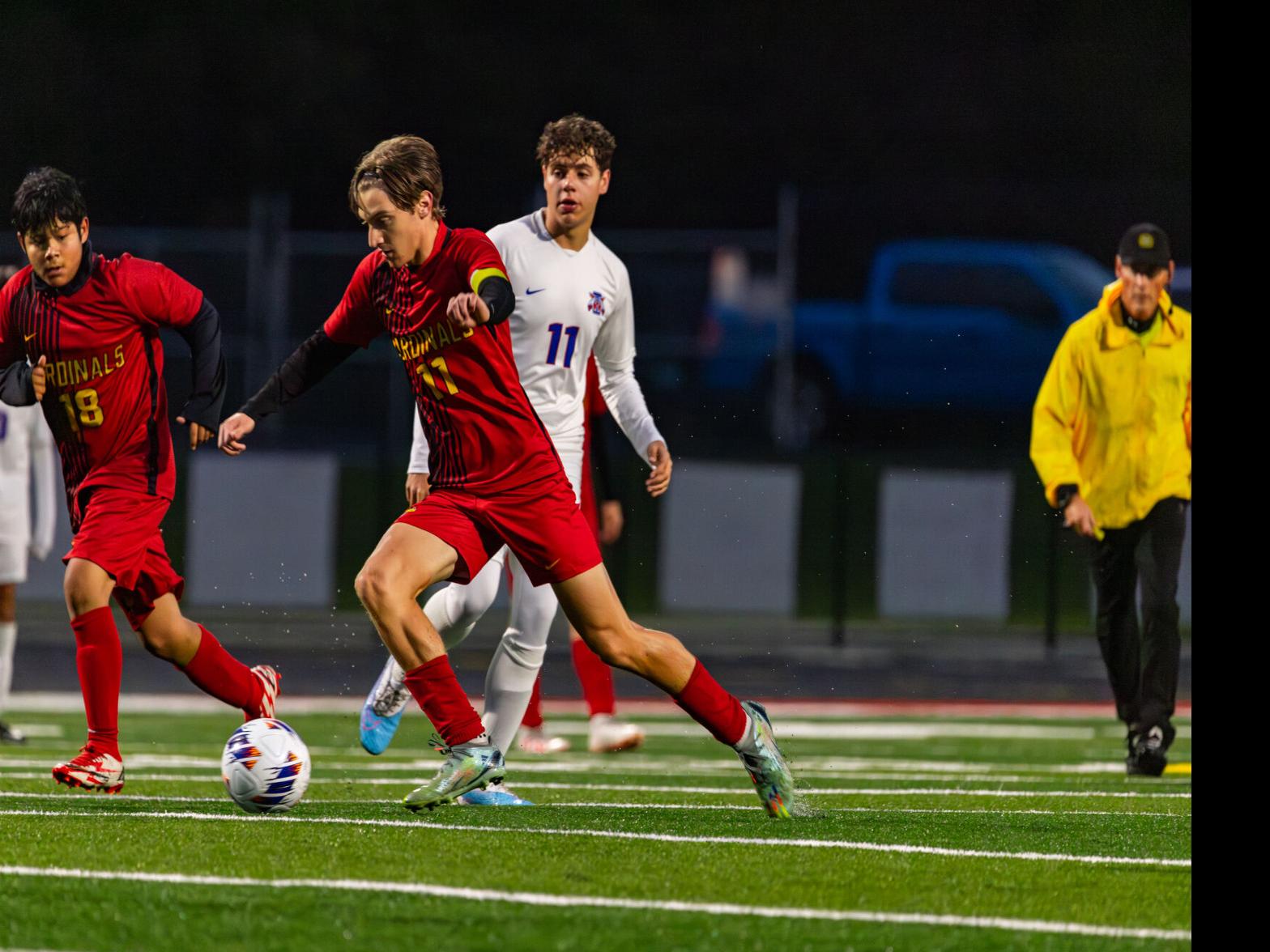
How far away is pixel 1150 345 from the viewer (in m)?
8.95

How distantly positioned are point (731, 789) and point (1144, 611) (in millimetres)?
2198

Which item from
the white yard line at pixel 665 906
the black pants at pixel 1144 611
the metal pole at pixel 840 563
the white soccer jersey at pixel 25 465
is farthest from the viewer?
the metal pole at pixel 840 563

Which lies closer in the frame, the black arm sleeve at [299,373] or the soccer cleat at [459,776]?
the soccer cleat at [459,776]

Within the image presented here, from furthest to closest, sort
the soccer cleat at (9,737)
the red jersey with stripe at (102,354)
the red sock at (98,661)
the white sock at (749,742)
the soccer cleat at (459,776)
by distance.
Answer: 1. the soccer cleat at (9,737)
2. the red jersey with stripe at (102,354)
3. the red sock at (98,661)
4. the white sock at (749,742)
5. the soccer cleat at (459,776)

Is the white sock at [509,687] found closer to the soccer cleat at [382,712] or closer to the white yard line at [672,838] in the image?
the soccer cleat at [382,712]

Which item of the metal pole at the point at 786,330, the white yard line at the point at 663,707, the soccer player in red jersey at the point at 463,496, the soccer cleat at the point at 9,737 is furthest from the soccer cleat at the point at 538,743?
the metal pole at the point at 786,330

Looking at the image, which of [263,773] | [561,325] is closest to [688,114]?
[561,325]

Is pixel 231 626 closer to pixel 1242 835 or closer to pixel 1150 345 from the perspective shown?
pixel 1150 345

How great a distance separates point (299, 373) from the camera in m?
6.50

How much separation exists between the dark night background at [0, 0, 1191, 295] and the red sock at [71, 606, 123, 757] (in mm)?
18059

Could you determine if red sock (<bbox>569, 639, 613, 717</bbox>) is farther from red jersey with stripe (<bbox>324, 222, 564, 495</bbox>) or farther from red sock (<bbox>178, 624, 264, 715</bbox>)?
red jersey with stripe (<bbox>324, 222, 564, 495</bbox>)

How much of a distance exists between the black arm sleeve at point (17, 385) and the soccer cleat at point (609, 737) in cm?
335

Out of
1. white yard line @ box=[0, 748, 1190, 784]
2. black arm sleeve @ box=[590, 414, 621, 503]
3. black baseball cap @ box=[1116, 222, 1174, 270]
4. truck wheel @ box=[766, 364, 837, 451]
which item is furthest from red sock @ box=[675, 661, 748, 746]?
truck wheel @ box=[766, 364, 837, 451]

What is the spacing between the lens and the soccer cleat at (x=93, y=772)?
6.50 m
